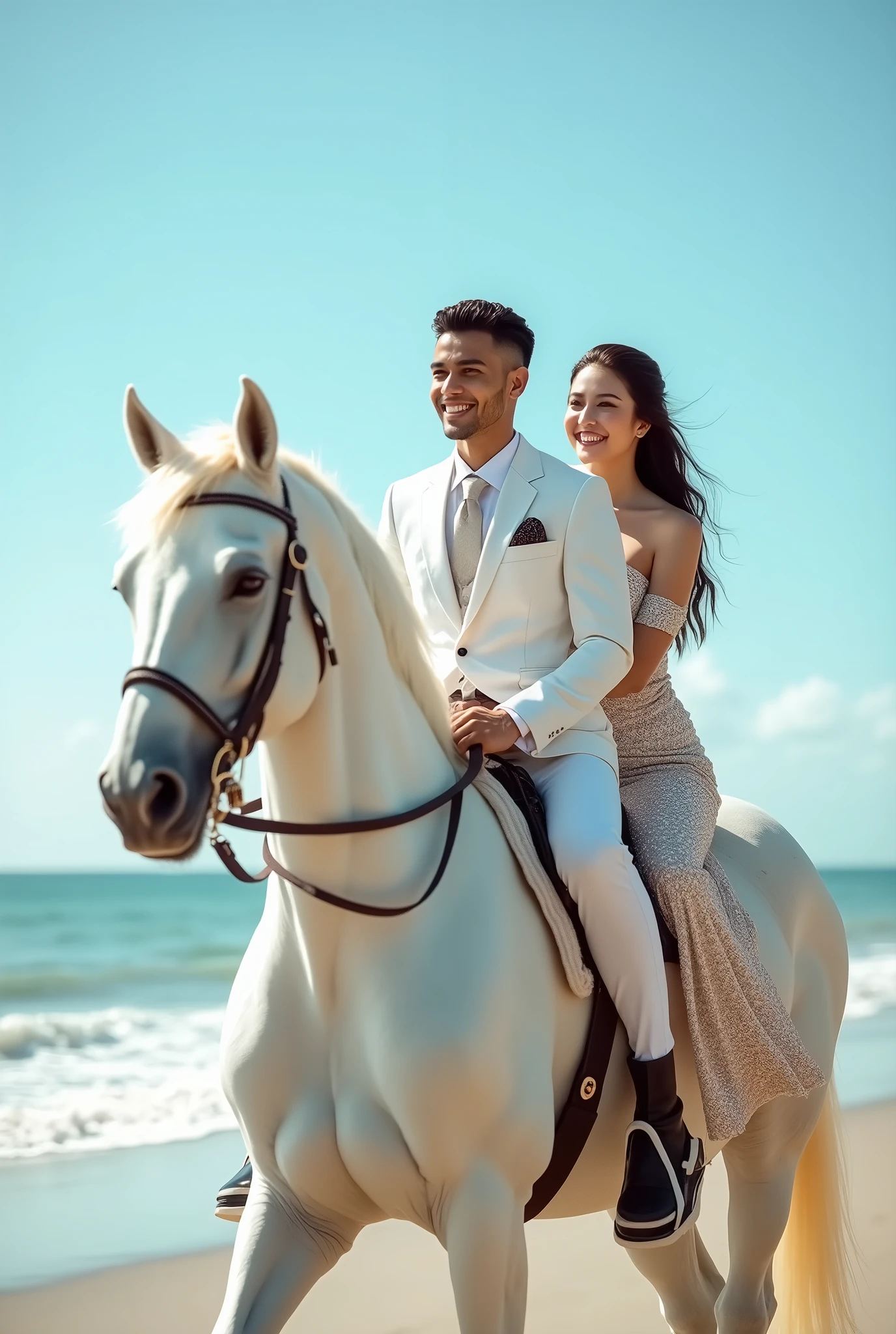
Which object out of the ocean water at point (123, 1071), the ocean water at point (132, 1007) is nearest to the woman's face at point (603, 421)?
the ocean water at point (123, 1071)

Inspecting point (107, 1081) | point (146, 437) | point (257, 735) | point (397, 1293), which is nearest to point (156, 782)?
point (257, 735)

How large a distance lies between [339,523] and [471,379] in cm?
78

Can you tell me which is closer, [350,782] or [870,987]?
Answer: [350,782]

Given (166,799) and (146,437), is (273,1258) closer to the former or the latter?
(166,799)

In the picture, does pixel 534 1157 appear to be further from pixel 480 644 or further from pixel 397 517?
pixel 397 517

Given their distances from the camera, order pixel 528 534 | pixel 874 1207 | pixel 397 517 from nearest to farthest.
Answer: pixel 528 534
pixel 397 517
pixel 874 1207

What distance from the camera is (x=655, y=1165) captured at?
8.79ft

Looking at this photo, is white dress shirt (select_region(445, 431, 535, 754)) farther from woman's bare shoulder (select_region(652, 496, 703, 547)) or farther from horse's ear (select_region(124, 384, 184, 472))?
horse's ear (select_region(124, 384, 184, 472))

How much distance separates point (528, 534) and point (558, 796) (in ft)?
2.06

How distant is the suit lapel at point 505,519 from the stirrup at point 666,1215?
1227 mm

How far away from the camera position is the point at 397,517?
3.23m

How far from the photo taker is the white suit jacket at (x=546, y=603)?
290 cm

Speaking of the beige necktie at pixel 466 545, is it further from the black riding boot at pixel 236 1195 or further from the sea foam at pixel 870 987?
the sea foam at pixel 870 987

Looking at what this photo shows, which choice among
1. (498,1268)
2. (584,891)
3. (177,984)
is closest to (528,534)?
(584,891)
